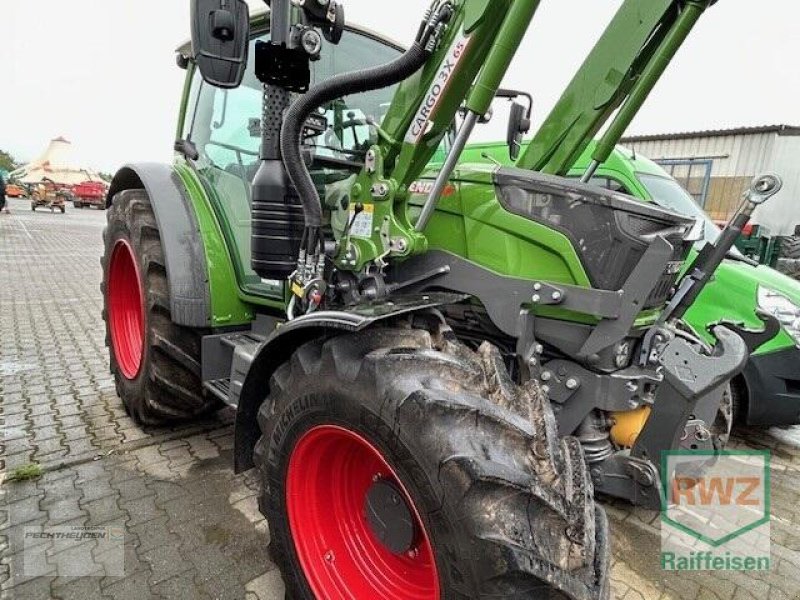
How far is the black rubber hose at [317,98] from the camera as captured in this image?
1.79 metres

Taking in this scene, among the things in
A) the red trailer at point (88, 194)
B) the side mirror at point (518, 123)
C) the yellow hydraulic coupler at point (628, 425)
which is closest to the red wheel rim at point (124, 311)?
the side mirror at point (518, 123)

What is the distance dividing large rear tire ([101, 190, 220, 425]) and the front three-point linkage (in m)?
1.03

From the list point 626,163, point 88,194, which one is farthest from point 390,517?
point 88,194

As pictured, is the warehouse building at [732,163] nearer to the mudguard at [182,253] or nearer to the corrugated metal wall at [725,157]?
the corrugated metal wall at [725,157]

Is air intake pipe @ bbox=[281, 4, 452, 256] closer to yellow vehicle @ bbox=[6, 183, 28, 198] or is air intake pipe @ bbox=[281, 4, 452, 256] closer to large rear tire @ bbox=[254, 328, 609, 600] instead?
large rear tire @ bbox=[254, 328, 609, 600]

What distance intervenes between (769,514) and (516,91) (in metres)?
2.66

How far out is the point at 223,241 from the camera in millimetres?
2871

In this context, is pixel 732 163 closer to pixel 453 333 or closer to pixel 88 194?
pixel 453 333

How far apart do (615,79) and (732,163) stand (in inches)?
521

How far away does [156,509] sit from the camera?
2.43m

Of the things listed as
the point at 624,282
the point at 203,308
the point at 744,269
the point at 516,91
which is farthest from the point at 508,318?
the point at 744,269

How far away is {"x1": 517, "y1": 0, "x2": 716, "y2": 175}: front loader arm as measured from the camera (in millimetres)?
1895

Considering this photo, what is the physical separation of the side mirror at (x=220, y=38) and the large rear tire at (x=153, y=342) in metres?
1.35

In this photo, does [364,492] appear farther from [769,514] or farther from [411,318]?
[769,514]
